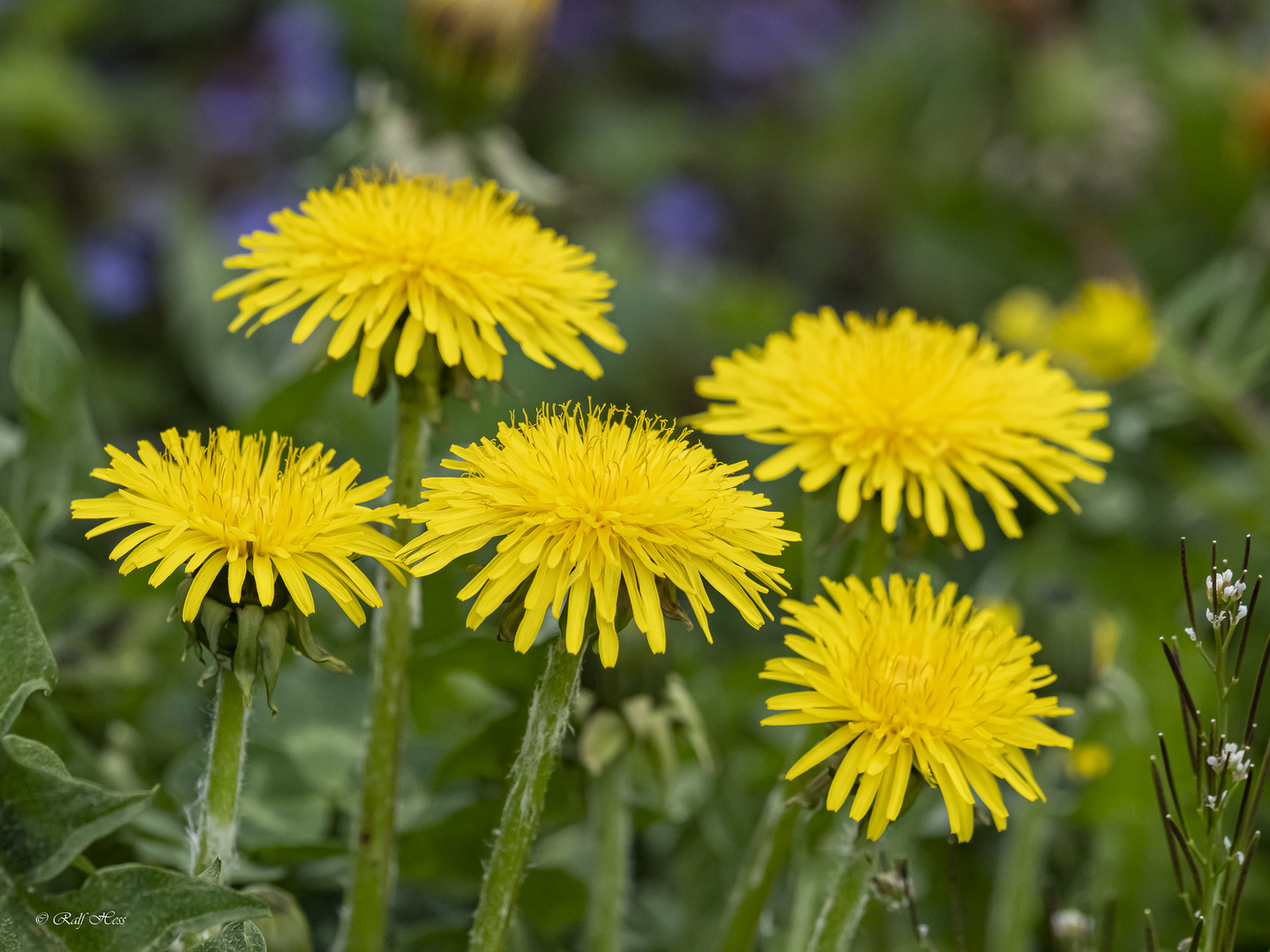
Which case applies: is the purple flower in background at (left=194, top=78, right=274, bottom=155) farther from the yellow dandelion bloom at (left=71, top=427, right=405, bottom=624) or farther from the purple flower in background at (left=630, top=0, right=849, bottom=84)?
the yellow dandelion bloom at (left=71, top=427, right=405, bottom=624)

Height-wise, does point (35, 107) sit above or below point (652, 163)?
below

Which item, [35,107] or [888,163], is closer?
[35,107]

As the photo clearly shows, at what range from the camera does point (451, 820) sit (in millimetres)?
975

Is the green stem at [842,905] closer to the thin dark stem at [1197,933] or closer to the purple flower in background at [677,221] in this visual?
the thin dark stem at [1197,933]

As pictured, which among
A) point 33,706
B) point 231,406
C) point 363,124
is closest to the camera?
point 33,706

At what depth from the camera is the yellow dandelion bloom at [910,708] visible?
679 millimetres

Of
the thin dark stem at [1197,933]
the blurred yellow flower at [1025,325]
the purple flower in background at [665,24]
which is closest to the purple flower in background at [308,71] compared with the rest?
the purple flower in background at [665,24]

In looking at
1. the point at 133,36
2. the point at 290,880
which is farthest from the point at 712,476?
the point at 133,36

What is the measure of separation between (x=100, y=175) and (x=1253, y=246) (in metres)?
1.97

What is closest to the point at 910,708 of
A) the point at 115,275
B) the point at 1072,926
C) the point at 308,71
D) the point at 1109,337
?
the point at 1072,926

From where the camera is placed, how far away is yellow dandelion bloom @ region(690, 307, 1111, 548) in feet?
2.68

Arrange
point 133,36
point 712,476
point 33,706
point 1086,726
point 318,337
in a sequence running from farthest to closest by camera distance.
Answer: point 133,36 → point 318,337 → point 1086,726 → point 33,706 → point 712,476

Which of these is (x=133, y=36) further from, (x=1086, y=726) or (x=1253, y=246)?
(x=1086, y=726)

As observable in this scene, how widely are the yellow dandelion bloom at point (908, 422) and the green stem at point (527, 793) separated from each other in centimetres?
20
